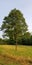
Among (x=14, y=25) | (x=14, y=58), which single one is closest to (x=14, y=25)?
(x=14, y=25)

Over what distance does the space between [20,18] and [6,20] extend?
2721mm

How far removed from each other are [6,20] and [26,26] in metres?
4.01

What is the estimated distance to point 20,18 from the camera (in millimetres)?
37031

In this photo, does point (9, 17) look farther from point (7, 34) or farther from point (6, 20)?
point (7, 34)

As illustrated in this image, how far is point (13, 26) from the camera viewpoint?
36.9 meters

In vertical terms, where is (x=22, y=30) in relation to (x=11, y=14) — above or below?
below

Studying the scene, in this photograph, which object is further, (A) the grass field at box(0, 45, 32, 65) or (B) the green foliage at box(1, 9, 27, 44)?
(B) the green foliage at box(1, 9, 27, 44)

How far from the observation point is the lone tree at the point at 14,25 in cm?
3650

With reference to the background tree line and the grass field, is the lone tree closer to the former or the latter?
the background tree line

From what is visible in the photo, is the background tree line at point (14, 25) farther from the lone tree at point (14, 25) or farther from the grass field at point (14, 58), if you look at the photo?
the grass field at point (14, 58)

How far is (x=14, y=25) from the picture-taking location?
3700 centimetres

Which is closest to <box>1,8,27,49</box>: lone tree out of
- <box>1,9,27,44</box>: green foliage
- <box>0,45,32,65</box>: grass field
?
<box>1,9,27,44</box>: green foliage

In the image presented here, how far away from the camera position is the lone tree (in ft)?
120

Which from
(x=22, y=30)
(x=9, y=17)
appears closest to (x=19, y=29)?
(x=22, y=30)
